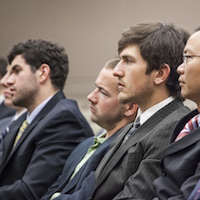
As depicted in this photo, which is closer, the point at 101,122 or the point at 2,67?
the point at 101,122

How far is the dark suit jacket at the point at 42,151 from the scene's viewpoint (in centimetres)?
381

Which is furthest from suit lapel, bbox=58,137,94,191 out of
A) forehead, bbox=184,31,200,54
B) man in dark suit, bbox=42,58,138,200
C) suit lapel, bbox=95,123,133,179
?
forehead, bbox=184,31,200,54

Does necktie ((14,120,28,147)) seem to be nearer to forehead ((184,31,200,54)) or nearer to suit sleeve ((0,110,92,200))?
suit sleeve ((0,110,92,200))

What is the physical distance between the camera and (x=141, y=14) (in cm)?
707

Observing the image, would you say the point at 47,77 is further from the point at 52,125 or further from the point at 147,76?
the point at 147,76

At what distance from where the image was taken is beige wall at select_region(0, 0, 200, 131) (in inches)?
289

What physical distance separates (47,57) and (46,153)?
0.76 meters

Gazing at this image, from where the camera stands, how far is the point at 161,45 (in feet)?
10.0

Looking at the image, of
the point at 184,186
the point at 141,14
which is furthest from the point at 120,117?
the point at 141,14

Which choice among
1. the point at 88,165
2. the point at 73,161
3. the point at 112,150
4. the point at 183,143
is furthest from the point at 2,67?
the point at 183,143

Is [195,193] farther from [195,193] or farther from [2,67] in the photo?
[2,67]

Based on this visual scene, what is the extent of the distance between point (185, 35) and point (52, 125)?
1130mm

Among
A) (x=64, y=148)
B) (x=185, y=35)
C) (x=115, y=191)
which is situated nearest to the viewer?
(x=115, y=191)

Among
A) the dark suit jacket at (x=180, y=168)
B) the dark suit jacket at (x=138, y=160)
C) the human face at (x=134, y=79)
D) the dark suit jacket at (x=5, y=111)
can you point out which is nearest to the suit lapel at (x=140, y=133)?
the dark suit jacket at (x=138, y=160)
